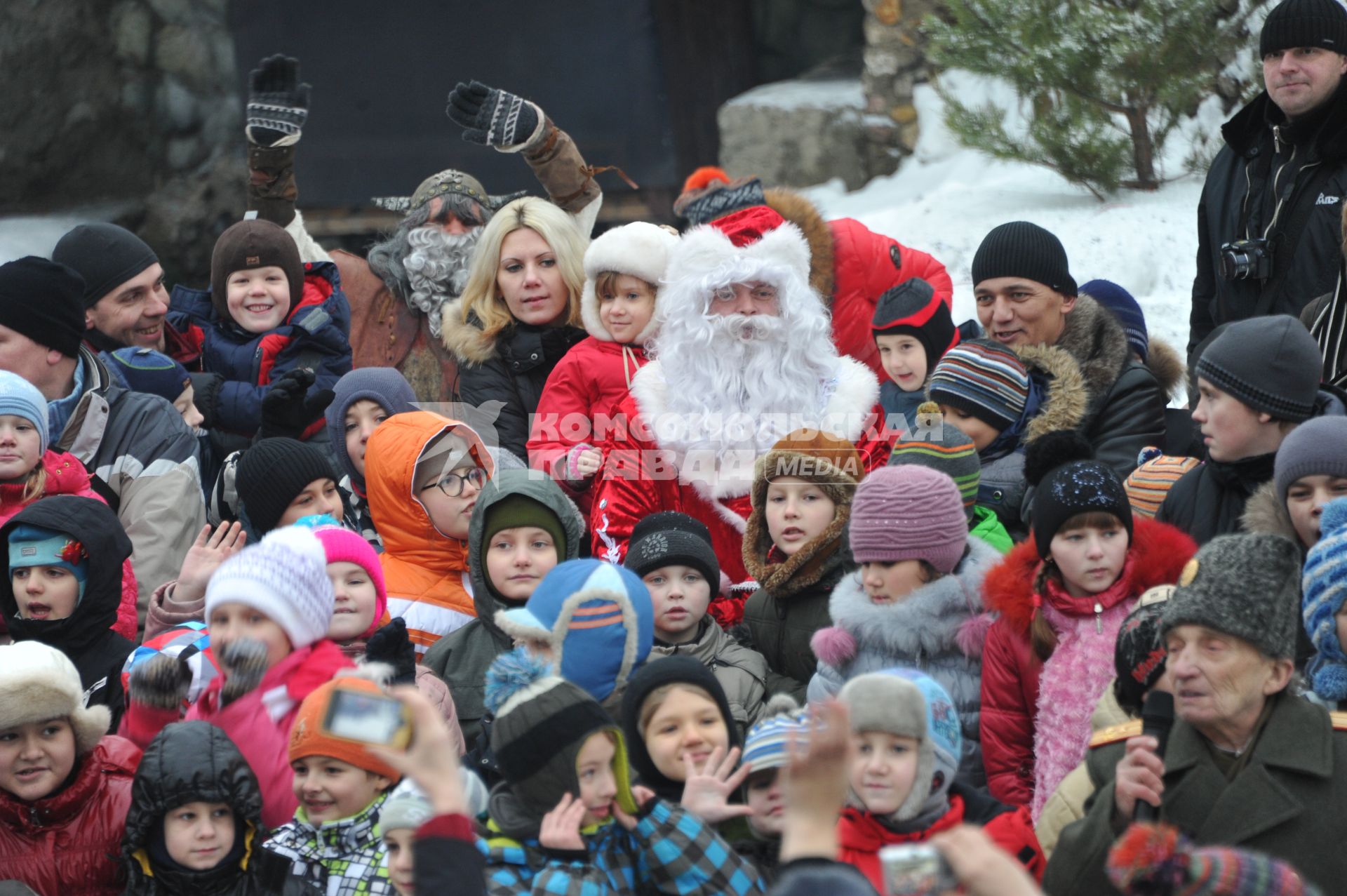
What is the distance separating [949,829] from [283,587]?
5.37ft

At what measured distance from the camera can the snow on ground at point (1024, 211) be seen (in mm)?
8266

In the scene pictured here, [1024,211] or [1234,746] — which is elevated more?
[1024,211]

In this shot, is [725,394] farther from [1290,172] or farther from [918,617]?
[1290,172]

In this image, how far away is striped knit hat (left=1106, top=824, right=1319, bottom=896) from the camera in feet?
7.23

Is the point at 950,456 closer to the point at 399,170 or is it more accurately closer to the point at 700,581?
the point at 700,581

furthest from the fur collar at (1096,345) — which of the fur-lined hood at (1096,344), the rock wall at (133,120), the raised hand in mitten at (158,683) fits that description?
the rock wall at (133,120)


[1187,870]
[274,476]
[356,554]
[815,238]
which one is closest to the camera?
[1187,870]

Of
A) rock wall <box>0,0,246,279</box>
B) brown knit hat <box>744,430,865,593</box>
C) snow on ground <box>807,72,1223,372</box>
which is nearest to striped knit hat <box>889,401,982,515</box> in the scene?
brown knit hat <box>744,430,865,593</box>

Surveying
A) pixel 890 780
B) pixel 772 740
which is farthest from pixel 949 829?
pixel 772 740

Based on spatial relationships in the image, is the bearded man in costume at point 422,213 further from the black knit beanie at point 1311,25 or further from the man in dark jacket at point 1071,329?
the black knit beanie at point 1311,25

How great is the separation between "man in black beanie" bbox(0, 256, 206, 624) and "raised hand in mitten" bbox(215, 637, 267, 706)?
1.17 meters

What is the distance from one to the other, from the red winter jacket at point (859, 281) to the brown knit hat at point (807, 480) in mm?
1433

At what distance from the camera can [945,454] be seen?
167 inches

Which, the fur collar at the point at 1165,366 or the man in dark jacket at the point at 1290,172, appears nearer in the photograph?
the man in dark jacket at the point at 1290,172
